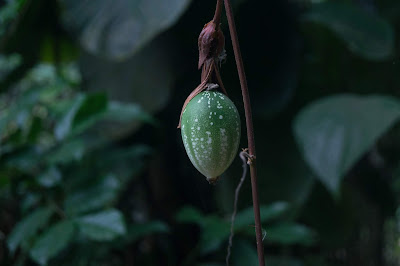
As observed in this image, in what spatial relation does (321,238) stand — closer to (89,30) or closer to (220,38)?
(89,30)

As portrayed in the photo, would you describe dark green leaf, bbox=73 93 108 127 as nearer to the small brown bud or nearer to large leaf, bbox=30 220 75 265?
large leaf, bbox=30 220 75 265

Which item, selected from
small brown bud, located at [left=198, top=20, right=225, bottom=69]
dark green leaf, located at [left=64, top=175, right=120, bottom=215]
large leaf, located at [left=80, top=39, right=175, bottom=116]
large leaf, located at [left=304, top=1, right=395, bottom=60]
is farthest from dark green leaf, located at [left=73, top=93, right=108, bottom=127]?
large leaf, located at [left=304, top=1, right=395, bottom=60]

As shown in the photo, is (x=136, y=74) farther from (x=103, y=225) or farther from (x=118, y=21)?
(x=103, y=225)

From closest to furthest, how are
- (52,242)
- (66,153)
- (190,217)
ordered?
(52,242) → (66,153) → (190,217)

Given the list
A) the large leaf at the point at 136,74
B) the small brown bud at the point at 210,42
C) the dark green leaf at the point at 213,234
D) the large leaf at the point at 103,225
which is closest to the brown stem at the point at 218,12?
the small brown bud at the point at 210,42

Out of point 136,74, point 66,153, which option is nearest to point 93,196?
point 66,153

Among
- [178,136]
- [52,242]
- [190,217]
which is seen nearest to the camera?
[52,242]
